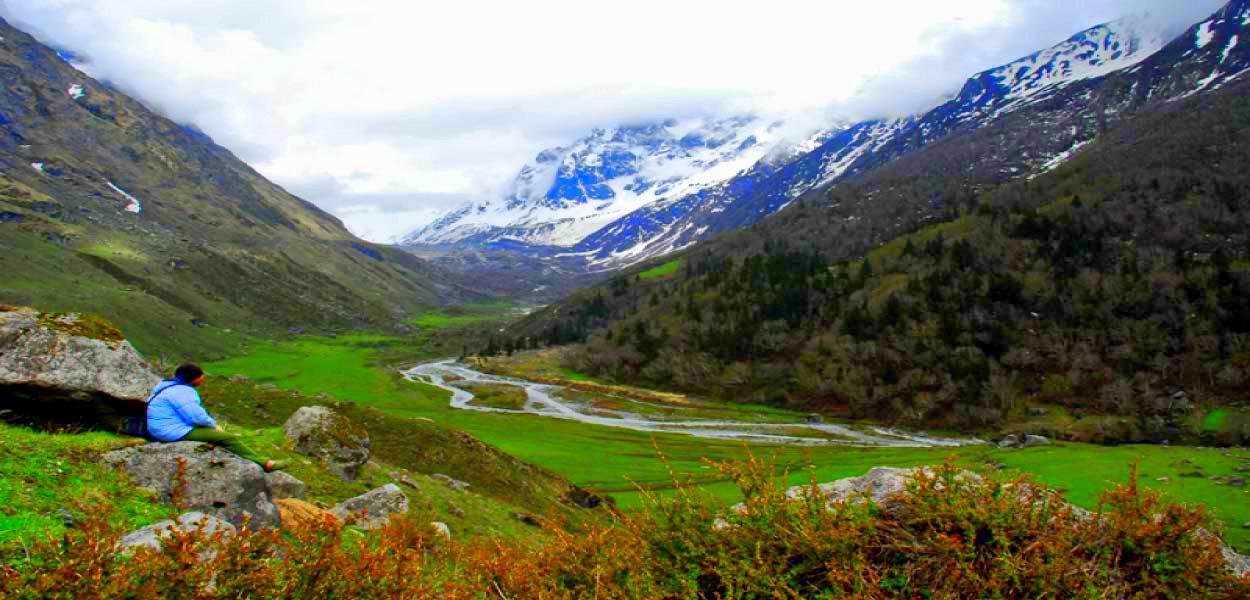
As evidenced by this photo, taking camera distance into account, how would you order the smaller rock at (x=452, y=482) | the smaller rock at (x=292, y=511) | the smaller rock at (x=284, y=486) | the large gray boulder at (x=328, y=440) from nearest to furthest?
the smaller rock at (x=292, y=511)
the smaller rock at (x=284, y=486)
the large gray boulder at (x=328, y=440)
the smaller rock at (x=452, y=482)

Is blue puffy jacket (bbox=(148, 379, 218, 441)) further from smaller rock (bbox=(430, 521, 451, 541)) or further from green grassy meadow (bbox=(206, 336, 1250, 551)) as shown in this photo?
green grassy meadow (bbox=(206, 336, 1250, 551))

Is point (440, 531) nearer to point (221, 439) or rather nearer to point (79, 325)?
point (221, 439)

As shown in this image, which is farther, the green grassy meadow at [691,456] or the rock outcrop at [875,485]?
the green grassy meadow at [691,456]

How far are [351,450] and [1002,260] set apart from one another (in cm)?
12765

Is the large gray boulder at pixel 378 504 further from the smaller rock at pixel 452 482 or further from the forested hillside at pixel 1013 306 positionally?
the forested hillside at pixel 1013 306

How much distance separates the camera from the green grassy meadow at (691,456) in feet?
110

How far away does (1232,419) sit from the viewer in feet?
228

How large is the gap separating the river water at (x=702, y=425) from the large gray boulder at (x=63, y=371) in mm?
73860

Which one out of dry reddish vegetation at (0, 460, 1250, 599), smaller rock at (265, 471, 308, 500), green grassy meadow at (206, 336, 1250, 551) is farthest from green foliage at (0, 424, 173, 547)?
green grassy meadow at (206, 336, 1250, 551)

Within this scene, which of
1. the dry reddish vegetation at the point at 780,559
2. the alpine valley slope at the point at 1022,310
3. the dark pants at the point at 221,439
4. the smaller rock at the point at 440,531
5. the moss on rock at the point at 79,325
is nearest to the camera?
the dry reddish vegetation at the point at 780,559

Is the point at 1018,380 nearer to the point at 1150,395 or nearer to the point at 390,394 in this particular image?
the point at 1150,395

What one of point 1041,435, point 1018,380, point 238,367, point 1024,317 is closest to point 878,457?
point 1041,435

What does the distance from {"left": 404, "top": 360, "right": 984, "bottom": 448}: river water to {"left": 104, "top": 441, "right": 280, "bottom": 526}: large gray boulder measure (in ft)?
242

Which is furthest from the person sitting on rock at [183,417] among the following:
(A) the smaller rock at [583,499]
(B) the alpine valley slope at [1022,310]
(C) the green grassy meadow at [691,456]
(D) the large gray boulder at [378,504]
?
(B) the alpine valley slope at [1022,310]
